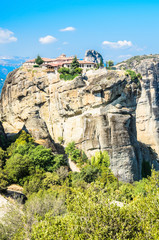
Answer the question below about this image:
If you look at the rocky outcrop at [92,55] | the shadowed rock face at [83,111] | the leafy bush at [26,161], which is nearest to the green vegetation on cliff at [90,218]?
the leafy bush at [26,161]

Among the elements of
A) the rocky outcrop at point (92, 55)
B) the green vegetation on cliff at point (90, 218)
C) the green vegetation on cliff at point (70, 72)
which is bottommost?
the green vegetation on cliff at point (90, 218)

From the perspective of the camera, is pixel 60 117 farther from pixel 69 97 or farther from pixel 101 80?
pixel 101 80

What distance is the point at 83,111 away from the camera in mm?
47844

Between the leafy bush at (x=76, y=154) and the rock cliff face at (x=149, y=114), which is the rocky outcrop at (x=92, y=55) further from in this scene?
the leafy bush at (x=76, y=154)

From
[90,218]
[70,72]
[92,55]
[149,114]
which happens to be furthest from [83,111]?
[92,55]

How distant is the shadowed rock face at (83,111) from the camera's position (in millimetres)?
38062

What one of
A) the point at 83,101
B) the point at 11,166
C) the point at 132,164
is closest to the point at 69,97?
the point at 83,101

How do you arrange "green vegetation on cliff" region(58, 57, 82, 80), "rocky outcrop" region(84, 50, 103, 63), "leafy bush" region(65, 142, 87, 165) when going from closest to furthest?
"leafy bush" region(65, 142, 87, 165) → "green vegetation on cliff" region(58, 57, 82, 80) → "rocky outcrop" region(84, 50, 103, 63)

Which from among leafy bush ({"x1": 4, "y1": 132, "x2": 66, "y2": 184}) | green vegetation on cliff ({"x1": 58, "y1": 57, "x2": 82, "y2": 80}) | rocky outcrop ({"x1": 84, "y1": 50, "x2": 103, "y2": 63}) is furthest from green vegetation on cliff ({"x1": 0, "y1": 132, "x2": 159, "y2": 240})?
rocky outcrop ({"x1": 84, "y1": 50, "x2": 103, "y2": 63})

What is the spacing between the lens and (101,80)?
45938mm

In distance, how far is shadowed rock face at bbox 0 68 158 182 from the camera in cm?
3806

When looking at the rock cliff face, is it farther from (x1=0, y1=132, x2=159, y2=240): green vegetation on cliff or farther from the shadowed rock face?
(x1=0, y1=132, x2=159, y2=240): green vegetation on cliff

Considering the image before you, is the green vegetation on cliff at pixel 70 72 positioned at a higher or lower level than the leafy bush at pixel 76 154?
higher

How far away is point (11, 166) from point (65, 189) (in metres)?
7.97
